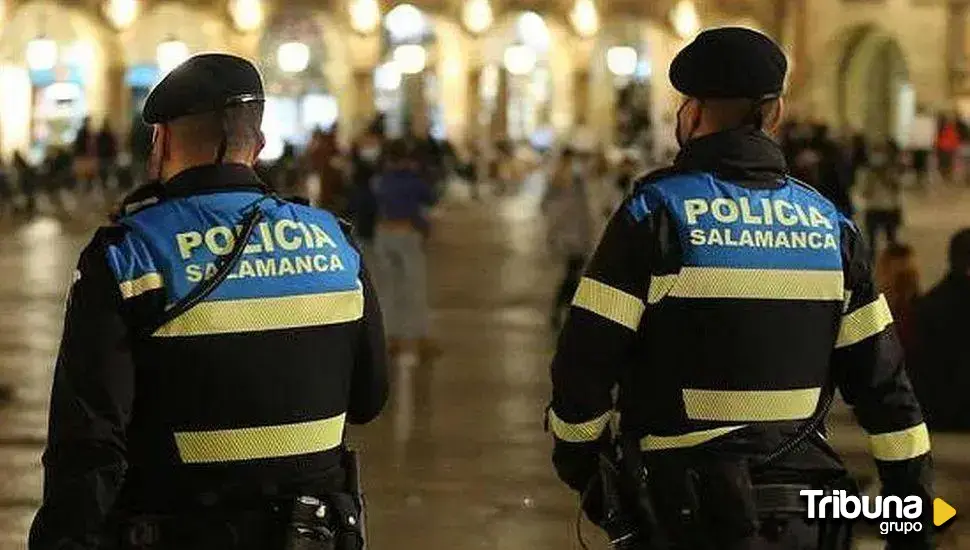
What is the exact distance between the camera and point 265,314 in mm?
4352

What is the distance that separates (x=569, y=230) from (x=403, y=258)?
3647 millimetres

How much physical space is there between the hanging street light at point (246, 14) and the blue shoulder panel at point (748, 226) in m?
48.5

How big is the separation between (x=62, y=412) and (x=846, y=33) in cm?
5222

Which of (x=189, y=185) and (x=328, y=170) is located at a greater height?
(x=189, y=185)

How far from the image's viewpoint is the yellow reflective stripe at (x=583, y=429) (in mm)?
4625

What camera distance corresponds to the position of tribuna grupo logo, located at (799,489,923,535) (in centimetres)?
461

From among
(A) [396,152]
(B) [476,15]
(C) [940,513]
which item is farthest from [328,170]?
(B) [476,15]

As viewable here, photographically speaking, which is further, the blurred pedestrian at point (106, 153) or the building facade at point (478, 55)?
the building facade at point (478, 55)

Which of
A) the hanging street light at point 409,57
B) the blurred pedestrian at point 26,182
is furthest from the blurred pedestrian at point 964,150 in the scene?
the blurred pedestrian at point 26,182

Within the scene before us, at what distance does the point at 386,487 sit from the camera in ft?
36.4

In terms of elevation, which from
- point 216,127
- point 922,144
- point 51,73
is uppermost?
point 216,127

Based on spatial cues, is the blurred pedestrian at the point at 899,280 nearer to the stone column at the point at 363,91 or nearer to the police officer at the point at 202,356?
the police officer at the point at 202,356

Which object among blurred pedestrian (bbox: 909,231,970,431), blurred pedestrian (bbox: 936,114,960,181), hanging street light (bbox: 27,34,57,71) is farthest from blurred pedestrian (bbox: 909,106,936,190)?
blurred pedestrian (bbox: 909,231,970,431)

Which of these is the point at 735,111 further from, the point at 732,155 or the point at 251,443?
the point at 251,443
